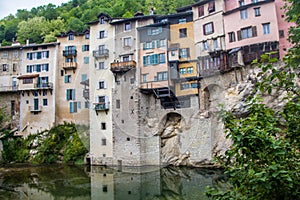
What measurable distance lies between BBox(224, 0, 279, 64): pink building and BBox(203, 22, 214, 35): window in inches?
67.7

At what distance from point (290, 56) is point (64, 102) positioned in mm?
36662

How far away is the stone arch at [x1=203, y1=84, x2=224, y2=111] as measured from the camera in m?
28.8

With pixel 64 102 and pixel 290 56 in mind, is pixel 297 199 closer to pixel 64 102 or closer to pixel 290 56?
pixel 290 56

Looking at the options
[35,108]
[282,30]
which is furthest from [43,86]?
[282,30]

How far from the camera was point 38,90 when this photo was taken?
3728cm

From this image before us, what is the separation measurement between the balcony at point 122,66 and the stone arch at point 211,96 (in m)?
9.22

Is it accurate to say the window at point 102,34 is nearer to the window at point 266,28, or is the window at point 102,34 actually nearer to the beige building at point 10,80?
the beige building at point 10,80

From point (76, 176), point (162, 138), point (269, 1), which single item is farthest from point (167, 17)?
point (76, 176)

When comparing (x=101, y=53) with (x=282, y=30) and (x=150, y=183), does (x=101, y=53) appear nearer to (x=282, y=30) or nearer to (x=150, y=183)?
(x=150, y=183)

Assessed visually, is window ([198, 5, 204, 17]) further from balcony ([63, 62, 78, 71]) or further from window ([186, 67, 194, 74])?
balcony ([63, 62, 78, 71])

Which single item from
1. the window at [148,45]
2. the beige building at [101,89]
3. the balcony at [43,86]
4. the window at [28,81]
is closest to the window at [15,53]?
the window at [28,81]

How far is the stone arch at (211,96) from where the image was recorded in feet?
94.4

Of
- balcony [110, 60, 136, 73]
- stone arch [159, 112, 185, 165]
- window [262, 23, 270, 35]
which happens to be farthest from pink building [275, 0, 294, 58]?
balcony [110, 60, 136, 73]

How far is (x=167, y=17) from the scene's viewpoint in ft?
105
